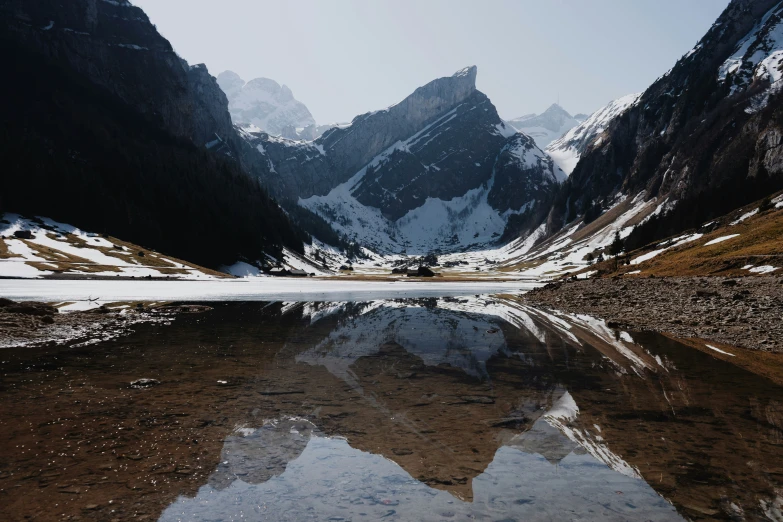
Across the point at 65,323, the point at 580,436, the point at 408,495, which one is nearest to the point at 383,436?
the point at 408,495

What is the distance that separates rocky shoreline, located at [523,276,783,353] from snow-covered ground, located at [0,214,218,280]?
337 ft

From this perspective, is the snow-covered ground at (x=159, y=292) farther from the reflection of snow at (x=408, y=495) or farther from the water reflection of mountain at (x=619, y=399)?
the reflection of snow at (x=408, y=495)

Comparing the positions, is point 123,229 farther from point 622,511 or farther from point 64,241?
point 622,511

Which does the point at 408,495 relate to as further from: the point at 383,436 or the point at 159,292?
the point at 159,292

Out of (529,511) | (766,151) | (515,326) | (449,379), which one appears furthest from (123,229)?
(766,151)

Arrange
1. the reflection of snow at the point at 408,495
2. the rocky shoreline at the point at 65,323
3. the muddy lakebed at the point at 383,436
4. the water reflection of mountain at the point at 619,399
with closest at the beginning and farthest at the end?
1. the reflection of snow at the point at 408,495
2. the muddy lakebed at the point at 383,436
3. the water reflection of mountain at the point at 619,399
4. the rocky shoreline at the point at 65,323

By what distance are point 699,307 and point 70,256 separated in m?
135

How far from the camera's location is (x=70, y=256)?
121688 millimetres

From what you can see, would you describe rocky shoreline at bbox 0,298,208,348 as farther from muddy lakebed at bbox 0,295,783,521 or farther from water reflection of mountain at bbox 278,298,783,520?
water reflection of mountain at bbox 278,298,783,520

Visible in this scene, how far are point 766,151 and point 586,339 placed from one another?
507ft

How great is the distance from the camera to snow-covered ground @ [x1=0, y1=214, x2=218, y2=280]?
351ft

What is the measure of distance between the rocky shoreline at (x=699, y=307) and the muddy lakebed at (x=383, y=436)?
7.75m

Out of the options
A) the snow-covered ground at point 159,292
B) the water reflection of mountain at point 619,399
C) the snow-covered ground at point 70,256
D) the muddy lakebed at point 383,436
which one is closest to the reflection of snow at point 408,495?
the muddy lakebed at point 383,436

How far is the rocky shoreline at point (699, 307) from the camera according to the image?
31427 millimetres
